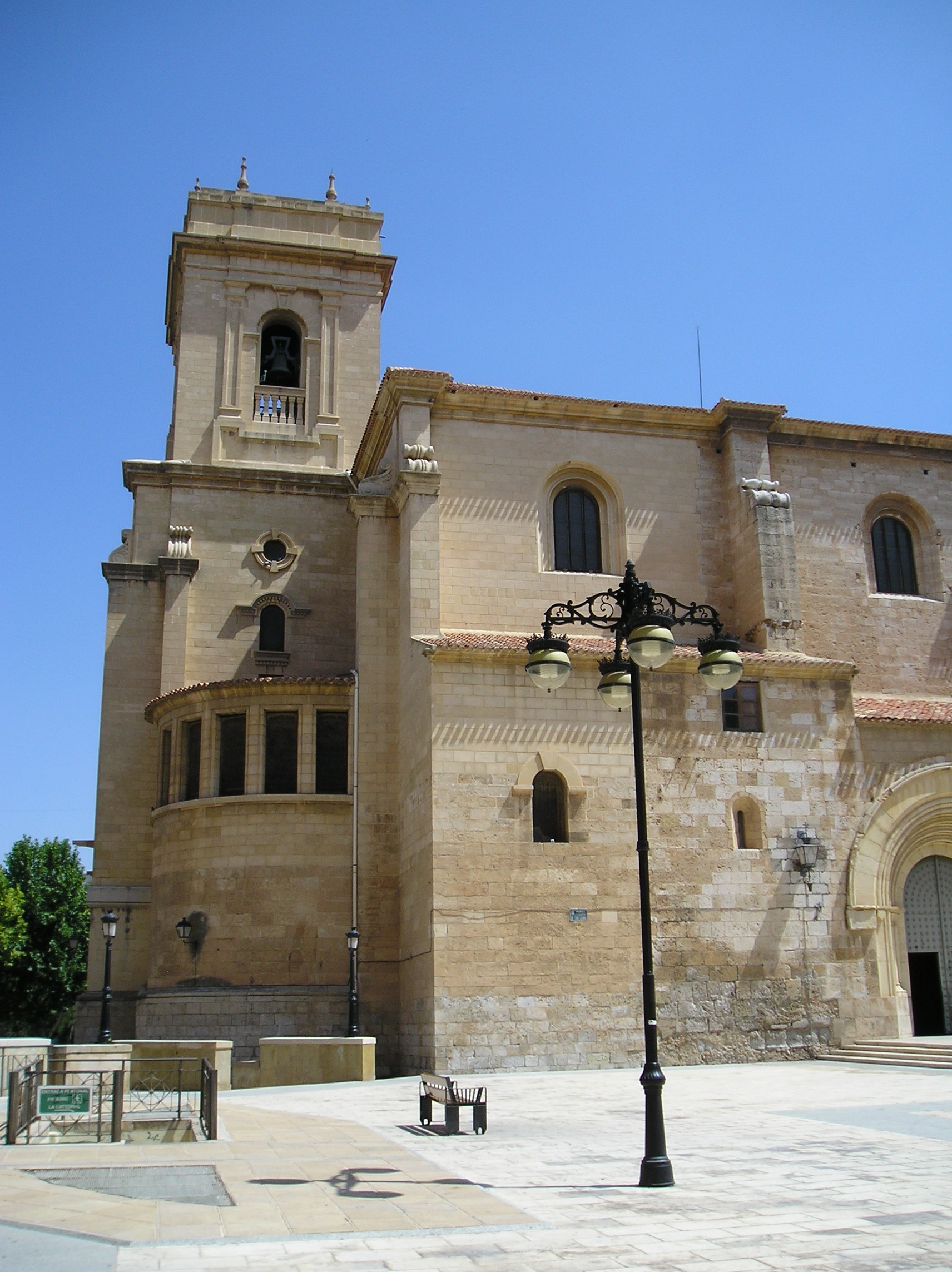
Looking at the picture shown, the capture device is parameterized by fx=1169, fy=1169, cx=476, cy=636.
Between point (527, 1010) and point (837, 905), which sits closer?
point (527, 1010)

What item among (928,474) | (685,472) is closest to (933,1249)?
(685,472)

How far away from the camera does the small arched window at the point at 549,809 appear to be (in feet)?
69.7

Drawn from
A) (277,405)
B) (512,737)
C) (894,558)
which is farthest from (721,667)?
(277,405)

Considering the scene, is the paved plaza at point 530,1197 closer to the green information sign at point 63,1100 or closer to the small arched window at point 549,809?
the green information sign at point 63,1100

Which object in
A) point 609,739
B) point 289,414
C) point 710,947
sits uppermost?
point 289,414

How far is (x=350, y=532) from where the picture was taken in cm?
3059

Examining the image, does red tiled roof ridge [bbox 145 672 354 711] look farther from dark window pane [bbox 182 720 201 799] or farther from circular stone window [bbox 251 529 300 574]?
circular stone window [bbox 251 529 300 574]

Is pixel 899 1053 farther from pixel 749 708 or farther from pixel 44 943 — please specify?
pixel 44 943

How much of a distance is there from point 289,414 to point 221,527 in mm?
4238

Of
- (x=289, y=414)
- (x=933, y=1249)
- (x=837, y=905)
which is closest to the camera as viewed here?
(x=933, y=1249)

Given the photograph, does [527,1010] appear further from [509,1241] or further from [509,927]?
[509,1241]

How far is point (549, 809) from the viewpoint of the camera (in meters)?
21.5

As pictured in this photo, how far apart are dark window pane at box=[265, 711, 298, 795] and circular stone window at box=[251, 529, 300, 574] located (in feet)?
18.1

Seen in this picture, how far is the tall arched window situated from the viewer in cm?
2525
